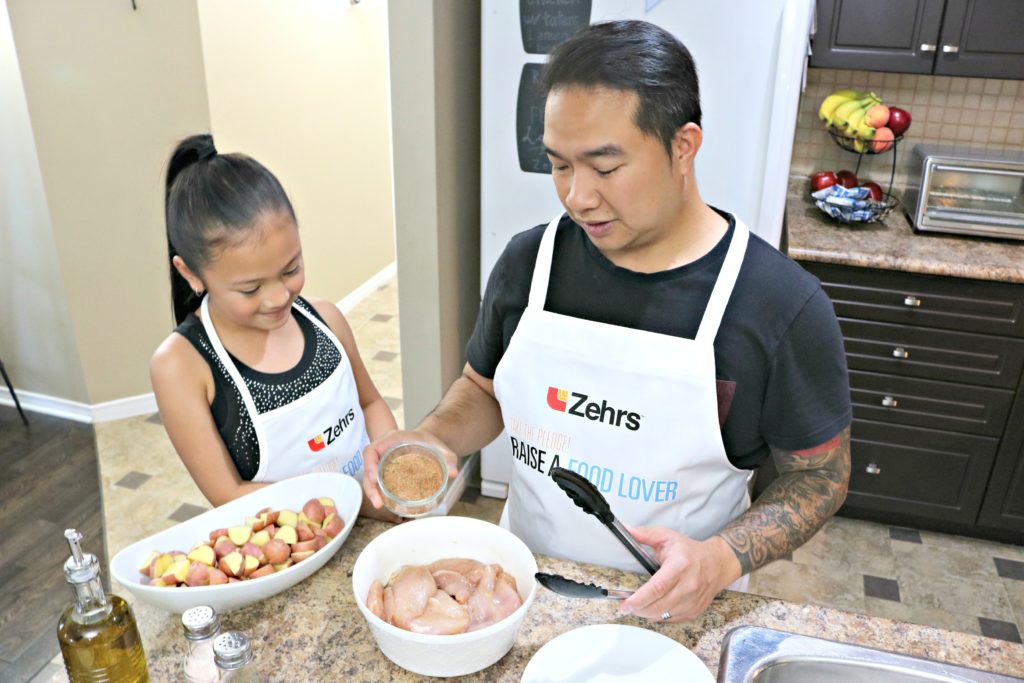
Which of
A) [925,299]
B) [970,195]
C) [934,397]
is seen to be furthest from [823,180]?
[934,397]

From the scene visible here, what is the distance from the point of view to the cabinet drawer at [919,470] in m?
2.48

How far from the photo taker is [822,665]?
93cm

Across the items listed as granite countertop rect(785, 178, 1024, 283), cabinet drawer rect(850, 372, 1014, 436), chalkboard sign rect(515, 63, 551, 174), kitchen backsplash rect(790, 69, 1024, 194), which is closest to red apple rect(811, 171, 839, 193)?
granite countertop rect(785, 178, 1024, 283)

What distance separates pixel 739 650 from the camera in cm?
94

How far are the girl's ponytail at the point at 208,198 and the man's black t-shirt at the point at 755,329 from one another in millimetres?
518

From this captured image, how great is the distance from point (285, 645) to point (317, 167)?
9.45ft

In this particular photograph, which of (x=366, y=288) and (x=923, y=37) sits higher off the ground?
(x=923, y=37)

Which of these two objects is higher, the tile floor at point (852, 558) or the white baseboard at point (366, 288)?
the white baseboard at point (366, 288)

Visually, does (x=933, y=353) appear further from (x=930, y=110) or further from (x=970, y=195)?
(x=930, y=110)

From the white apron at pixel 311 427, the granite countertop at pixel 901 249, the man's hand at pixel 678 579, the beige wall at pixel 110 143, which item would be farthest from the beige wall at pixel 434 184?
the man's hand at pixel 678 579

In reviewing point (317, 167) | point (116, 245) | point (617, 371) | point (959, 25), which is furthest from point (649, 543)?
point (317, 167)

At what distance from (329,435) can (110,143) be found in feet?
2.22

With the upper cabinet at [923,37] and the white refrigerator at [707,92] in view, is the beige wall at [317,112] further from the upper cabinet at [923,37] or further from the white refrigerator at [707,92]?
the upper cabinet at [923,37]

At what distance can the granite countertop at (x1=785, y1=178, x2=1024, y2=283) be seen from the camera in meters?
2.24
